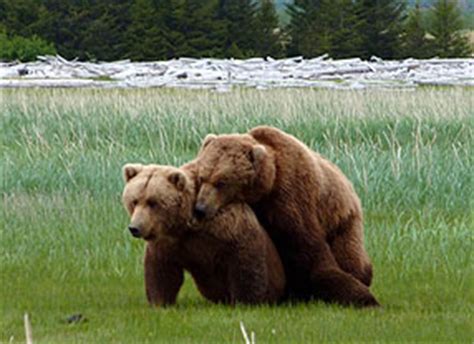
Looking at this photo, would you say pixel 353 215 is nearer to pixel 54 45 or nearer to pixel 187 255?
pixel 187 255

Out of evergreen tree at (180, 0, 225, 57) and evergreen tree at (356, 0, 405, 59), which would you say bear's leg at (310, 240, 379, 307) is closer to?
evergreen tree at (180, 0, 225, 57)

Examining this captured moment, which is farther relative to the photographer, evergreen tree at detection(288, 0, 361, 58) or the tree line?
evergreen tree at detection(288, 0, 361, 58)

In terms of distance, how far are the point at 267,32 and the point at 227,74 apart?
920 centimetres

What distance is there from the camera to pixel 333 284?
5672 millimetres

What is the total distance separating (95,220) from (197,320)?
9.77 ft

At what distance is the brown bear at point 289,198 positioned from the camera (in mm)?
5484

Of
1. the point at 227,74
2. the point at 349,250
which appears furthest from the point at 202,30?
the point at 349,250

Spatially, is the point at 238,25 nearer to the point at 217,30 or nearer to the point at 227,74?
the point at 217,30

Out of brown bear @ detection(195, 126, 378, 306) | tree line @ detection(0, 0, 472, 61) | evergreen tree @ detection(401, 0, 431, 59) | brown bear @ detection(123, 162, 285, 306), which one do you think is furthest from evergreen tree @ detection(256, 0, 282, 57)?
brown bear @ detection(123, 162, 285, 306)

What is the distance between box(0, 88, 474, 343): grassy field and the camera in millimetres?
5344

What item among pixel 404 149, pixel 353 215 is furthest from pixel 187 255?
pixel 404 149

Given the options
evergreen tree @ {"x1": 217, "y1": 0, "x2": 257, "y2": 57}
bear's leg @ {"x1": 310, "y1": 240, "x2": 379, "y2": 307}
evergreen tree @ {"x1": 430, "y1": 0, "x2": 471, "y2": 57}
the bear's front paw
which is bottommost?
evergreen tree @ {"x1": 430, "y1": 0, "x2": 471, "y2": 57}

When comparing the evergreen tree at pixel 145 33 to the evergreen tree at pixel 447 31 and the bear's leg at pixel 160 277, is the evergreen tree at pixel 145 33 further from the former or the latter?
the bear's leg at pixel 160 277

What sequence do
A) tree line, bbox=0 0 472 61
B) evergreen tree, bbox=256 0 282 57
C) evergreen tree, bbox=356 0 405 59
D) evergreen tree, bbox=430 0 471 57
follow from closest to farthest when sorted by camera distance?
tree line, bbox=0 0 472 61 → evergreen tree, bbox=256 0 282 57 → evergreen tree, bbox=356 0 405 59 → evergreen tree, bbox=430 0 471 57
